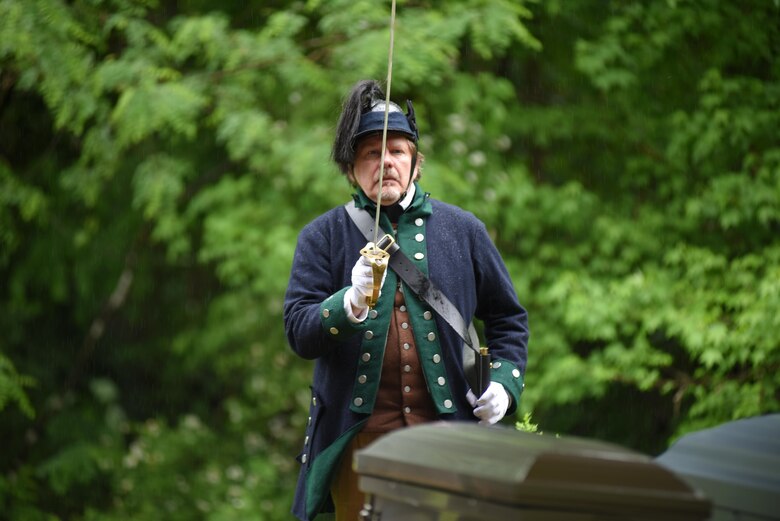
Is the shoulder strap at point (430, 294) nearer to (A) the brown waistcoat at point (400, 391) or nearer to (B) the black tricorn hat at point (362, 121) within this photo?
(A) the brown waistcoat at point (400, 391)

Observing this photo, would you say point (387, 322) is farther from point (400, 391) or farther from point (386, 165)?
point (386, 165)

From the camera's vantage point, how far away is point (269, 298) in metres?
8.84

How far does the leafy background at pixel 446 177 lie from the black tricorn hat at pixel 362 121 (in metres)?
3.15

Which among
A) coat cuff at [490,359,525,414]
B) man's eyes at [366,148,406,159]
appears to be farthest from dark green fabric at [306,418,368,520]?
man's eyes at [366,148,406,159]

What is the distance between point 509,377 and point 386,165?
683 mm

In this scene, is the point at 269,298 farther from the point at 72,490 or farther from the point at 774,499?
the point at 774,499

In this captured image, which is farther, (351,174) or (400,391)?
(351,174)

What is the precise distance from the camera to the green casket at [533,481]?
219 centimetres

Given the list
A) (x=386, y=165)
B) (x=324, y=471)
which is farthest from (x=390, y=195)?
(x=324, y=471)

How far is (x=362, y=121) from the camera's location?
3.67m

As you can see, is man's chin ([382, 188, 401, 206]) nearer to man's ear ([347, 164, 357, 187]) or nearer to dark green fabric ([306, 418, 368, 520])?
man's ear ([347, 164, 357, 187])

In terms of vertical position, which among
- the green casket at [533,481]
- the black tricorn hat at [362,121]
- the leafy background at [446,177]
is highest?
the black tricorn hat at [362,121]

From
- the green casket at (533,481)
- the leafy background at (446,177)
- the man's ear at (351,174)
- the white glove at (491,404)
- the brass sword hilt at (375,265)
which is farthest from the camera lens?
the leafy background at (446,177)

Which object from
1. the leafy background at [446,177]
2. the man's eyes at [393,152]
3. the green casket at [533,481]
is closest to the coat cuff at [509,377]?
the man's eyes at [393,152]
